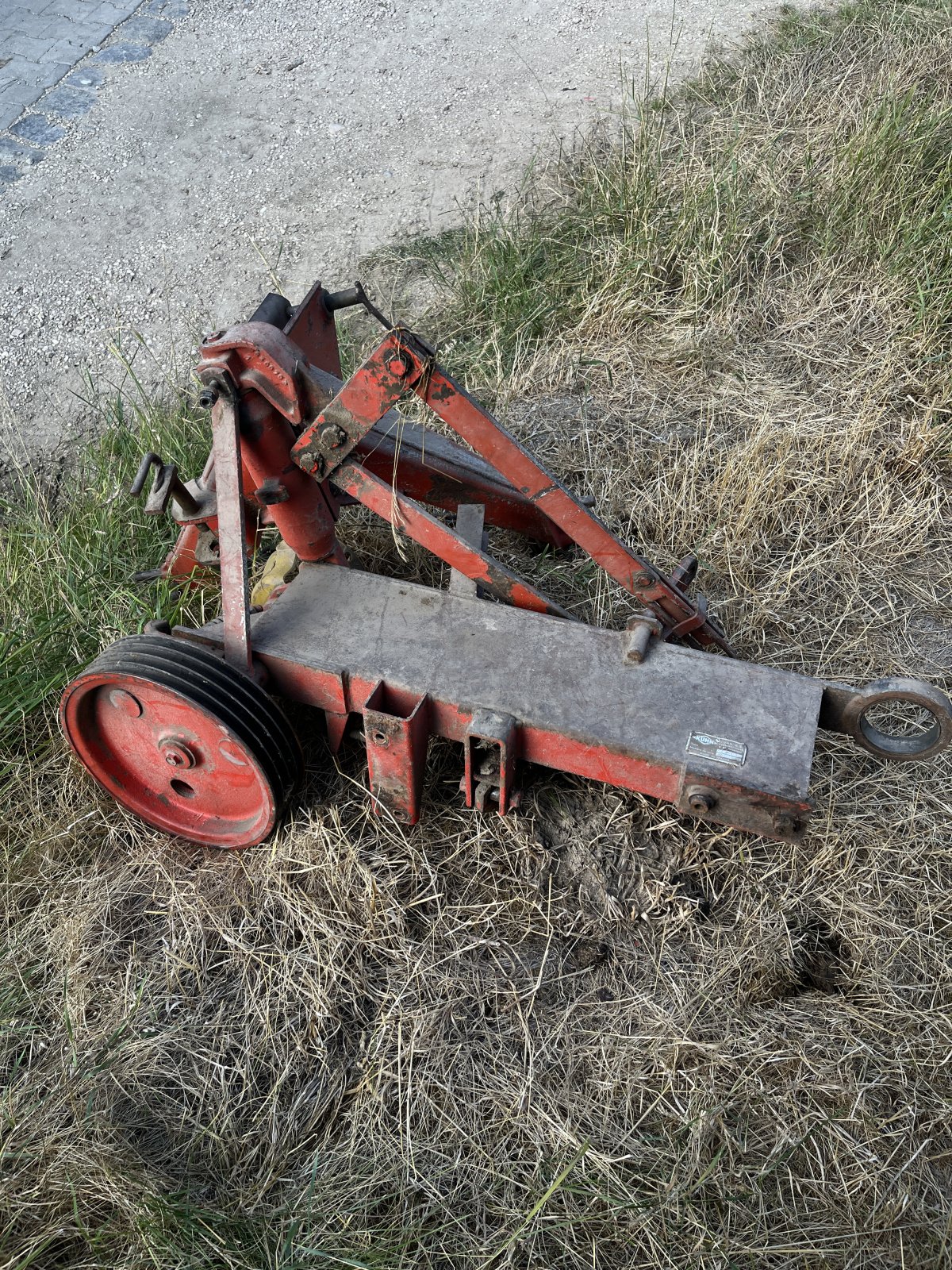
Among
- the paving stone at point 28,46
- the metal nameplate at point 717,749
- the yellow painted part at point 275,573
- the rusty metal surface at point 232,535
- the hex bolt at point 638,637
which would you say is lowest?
the metal nameplate at point 717,749

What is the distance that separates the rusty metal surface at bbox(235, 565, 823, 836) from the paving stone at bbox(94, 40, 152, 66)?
17.7 feet

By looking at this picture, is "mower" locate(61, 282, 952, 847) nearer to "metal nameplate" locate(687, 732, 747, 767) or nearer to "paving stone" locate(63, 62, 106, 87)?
"metal nameplate" locate(687, 732, 747, 767)

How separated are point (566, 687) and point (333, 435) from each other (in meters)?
0.91

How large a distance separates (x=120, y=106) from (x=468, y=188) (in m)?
2.43

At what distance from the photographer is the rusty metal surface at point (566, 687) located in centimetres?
245

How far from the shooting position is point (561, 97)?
5.93 meters

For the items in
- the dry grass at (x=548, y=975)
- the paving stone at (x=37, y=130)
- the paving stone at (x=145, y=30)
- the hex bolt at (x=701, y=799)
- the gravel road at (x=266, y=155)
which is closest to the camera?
the dry grass at (x=548, y=975)

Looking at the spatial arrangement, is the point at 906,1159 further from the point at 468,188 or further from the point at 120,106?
the point at 120,106

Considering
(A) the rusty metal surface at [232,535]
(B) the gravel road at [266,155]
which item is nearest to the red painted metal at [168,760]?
(A) the rusty metal surface at [232,535]

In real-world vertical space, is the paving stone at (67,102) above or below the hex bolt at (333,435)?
above

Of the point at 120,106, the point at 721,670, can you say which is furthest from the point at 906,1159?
the point at 120,106

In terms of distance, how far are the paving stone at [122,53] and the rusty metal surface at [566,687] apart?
5.40 metres

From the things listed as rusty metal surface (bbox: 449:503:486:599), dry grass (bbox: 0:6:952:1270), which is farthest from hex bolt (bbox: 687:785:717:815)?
rusty metal surface (bbox: 449:503:486:599)

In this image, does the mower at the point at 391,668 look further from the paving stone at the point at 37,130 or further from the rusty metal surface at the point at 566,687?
the paving stone at the point at 37,130
